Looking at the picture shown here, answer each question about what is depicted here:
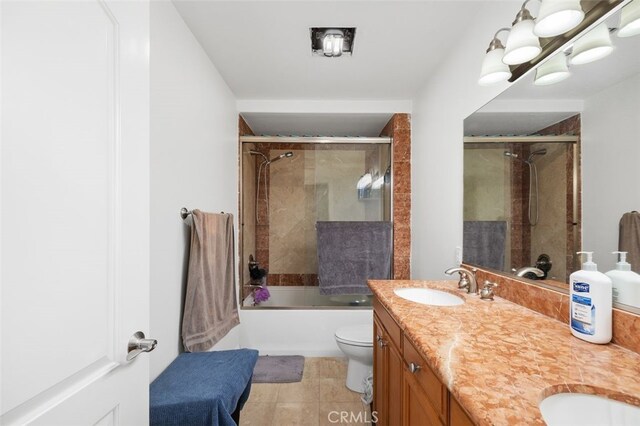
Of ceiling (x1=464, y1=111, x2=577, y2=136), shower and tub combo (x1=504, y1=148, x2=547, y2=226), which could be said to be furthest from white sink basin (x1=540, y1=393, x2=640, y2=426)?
ceiling (x1=464, y1=111, x2=577, y2=136)

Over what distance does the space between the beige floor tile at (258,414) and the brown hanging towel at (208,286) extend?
20.0 inches

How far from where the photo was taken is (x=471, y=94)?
1694 millimetres

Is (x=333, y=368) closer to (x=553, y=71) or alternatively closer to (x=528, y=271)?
(x=528, y=271)

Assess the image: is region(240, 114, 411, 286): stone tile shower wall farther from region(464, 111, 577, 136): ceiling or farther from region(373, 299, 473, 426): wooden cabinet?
region(373, 299, 473, 426): wooden cabinet

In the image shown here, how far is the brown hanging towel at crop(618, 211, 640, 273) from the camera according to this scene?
0.85 m

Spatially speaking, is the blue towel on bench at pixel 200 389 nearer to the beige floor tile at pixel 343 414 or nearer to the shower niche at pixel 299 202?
the beige floor tile at pixel 343 414

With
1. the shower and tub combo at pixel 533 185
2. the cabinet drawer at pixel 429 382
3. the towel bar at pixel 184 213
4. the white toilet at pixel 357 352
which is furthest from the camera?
the white toilet at pixel 357 352

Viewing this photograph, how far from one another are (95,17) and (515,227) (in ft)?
5.46

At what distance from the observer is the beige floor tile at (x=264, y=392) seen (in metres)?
2.10

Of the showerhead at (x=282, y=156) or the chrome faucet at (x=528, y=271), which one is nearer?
the chrome faucet at (x=528, y=271)

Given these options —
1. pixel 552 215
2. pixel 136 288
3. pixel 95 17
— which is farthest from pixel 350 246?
pixel 95 17

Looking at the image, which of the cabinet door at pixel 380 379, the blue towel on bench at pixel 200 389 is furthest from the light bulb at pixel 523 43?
the blue towel on bench at pixel 200 389

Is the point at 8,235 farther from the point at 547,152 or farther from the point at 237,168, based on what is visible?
the point at 237,168

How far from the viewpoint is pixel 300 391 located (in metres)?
2.19
